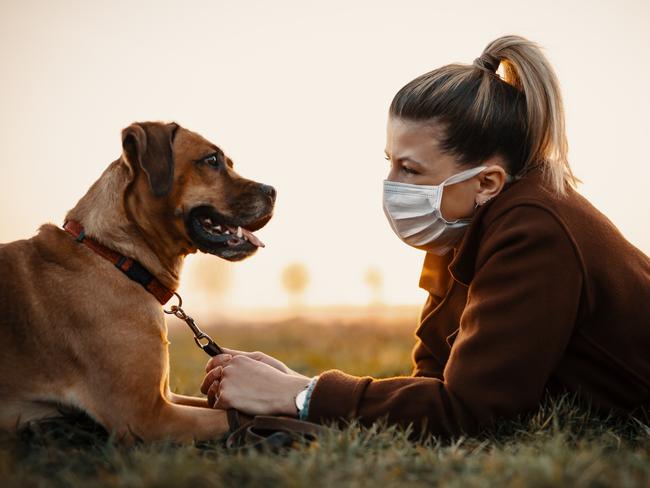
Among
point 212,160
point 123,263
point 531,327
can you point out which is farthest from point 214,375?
point 531,327

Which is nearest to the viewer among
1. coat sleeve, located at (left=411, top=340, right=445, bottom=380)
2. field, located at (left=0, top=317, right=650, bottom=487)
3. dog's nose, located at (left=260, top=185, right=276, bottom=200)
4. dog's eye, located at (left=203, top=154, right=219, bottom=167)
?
field, located at (left=0, top=317, right=650, bottom=487)

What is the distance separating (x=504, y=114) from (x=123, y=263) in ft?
7.56

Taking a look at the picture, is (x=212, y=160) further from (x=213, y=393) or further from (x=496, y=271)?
(x=496, y=271)

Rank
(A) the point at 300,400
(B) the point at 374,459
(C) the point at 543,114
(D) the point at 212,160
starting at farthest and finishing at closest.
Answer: (D) the point at 212,160
(C) the point at 543,114
(A) the point at 300,400
(B) the point at 374,459

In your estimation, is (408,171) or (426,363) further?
(426,363)

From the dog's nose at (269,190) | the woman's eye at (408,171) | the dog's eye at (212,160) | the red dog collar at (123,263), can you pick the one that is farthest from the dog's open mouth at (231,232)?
the woman's eye at (408,171)

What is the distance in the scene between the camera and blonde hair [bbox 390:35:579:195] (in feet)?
11.7

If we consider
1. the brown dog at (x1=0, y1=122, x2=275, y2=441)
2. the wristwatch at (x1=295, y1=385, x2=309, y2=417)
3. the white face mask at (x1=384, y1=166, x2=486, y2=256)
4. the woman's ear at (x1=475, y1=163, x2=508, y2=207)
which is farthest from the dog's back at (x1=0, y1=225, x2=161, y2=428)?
the woman's ear at (x1=475, y1=163, x2=508, y2=207)

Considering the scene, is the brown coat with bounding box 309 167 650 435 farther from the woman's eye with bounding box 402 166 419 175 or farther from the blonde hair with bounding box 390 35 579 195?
the woman's eye with bounding box 402 166 419 175

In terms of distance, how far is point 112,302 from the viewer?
11.5 ft

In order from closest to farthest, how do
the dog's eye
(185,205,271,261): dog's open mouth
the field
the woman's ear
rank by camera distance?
the field → the woman's ear → (185,205,271,261): dog's open mouth → the dog's eye

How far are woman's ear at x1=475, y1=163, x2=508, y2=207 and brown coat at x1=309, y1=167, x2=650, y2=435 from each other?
0.43ft

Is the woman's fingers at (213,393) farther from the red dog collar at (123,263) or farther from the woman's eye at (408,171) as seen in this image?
the woman's eye at (408,171)

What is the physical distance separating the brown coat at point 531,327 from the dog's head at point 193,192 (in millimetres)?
1305
